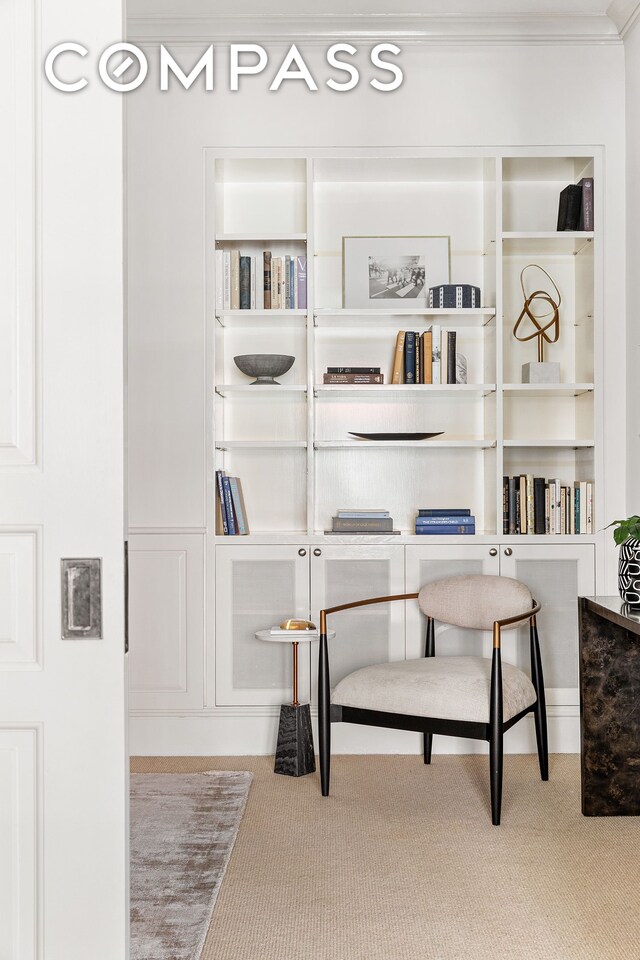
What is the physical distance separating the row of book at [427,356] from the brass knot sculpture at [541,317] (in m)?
0.37

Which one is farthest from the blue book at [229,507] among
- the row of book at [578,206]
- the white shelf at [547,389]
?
the row of book at [578,206]

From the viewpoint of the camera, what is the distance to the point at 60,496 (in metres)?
1.27

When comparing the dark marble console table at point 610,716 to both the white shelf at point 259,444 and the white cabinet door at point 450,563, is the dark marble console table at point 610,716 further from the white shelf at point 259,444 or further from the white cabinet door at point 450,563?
the white shelf at point 259,444

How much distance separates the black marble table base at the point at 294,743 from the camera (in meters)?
3.27

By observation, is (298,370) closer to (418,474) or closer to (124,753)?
(418,474)

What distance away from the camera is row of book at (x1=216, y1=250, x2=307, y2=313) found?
3.61 m

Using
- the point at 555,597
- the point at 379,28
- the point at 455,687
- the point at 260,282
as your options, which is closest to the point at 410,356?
the point at 260,282

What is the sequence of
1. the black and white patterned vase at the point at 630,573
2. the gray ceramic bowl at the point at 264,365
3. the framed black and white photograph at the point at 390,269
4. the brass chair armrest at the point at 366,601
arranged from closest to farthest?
the black and white patterned vase at the point at 630,573 < the brass chair armrest at the point at 366,601 < the gray ceramic bowl at the point at 264,365 < the framed black and white photograph at the point at 390,269

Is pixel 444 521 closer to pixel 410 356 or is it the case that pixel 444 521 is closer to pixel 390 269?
pixel 410 356

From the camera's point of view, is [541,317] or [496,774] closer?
[496,774]

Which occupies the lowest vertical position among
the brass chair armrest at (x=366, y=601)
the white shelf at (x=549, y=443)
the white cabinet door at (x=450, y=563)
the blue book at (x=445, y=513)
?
the brass chair armrest at (x=366, y=601)

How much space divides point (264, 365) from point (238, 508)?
623 mm

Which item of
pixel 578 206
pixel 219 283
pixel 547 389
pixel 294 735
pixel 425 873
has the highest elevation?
pixel 578 206

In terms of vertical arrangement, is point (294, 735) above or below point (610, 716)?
below
